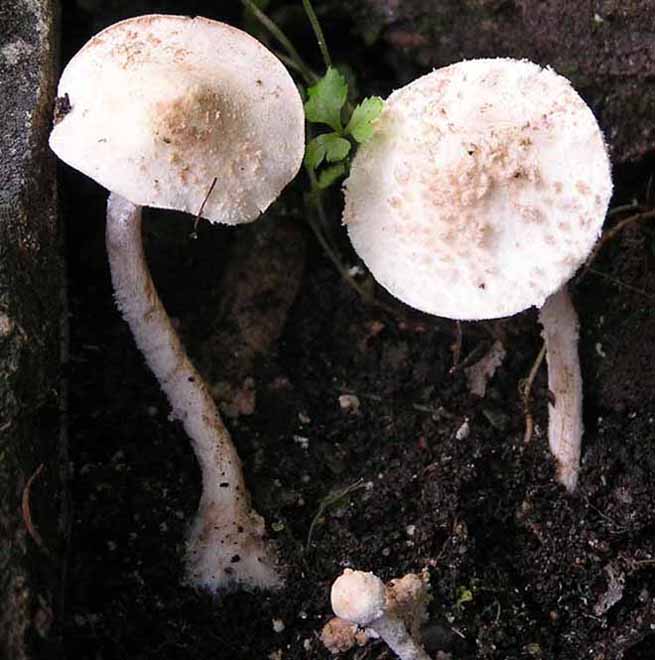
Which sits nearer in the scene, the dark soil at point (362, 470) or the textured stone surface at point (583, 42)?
the dark soil at point (362, 470)

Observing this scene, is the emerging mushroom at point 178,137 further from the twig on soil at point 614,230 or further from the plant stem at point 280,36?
the twig on soil at point 614,230

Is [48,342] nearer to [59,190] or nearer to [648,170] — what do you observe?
[59,190]


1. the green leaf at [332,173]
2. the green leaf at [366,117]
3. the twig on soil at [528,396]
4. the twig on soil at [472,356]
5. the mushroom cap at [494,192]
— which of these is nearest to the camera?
Answer: the mushroom cap at [494,192]

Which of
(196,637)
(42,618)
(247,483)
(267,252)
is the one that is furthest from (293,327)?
(42,618)

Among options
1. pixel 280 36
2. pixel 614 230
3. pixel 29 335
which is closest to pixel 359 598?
pixel 29 335

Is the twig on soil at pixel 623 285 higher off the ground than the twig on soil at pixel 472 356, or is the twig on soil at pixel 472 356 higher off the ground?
the twig on soil at pixel 623 285

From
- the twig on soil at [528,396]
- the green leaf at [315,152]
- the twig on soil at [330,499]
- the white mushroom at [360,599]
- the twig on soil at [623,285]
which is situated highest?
the green leaf at [315,152]

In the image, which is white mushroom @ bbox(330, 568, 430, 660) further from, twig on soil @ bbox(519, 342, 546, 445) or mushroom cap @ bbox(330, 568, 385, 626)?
twig on soil @ bbox(519, 342, 546, 445)

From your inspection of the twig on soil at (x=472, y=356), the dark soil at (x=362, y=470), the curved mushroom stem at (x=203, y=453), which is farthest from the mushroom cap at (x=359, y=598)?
the twig on soil at (x=472, y=356)
